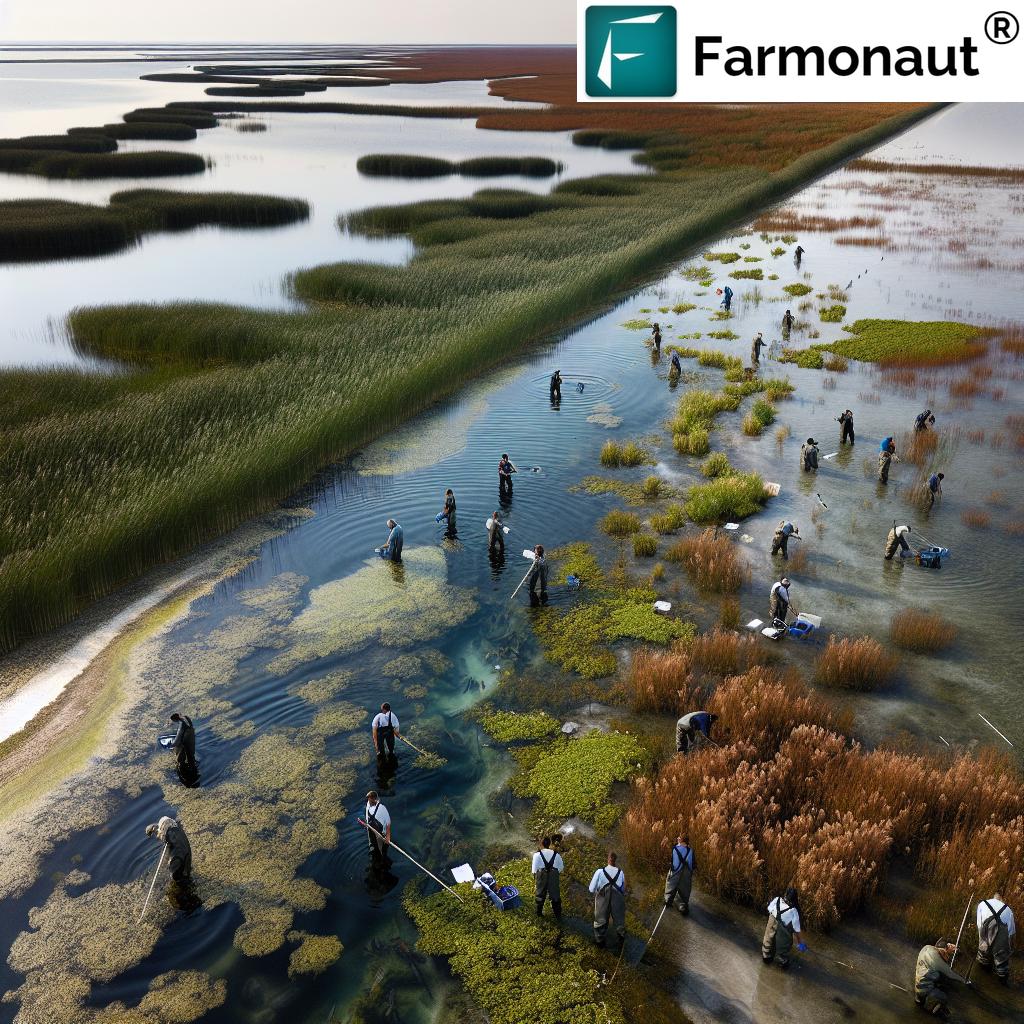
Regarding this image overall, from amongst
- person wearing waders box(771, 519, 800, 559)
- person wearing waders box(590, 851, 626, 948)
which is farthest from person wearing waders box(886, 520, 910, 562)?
person wearing waders box(590, 851, 626, 948)

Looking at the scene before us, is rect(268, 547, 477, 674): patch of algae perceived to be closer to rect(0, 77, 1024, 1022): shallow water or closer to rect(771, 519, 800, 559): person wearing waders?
rect(0, 77, 1024, 1022): shallow water

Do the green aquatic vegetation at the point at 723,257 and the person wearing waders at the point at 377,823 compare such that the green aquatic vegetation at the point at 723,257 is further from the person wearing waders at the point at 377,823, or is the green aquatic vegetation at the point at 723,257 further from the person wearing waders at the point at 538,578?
the person wearing waders at the point at 377,823

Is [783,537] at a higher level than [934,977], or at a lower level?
higher

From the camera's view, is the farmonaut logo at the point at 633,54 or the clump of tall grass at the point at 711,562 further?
the farmonaut logo at the point at 633,54

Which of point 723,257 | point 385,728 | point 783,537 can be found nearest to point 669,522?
point 783,537

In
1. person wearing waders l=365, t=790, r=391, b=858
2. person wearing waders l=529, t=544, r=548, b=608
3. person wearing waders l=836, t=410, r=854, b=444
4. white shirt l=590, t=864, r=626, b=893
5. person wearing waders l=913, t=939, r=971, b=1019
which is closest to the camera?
person wearing waders l=913, t=939, r=971, b=1019

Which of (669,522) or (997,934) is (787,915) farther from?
(669,522)

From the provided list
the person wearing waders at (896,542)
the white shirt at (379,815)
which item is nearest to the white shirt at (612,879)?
the white shirt at (379,815)
